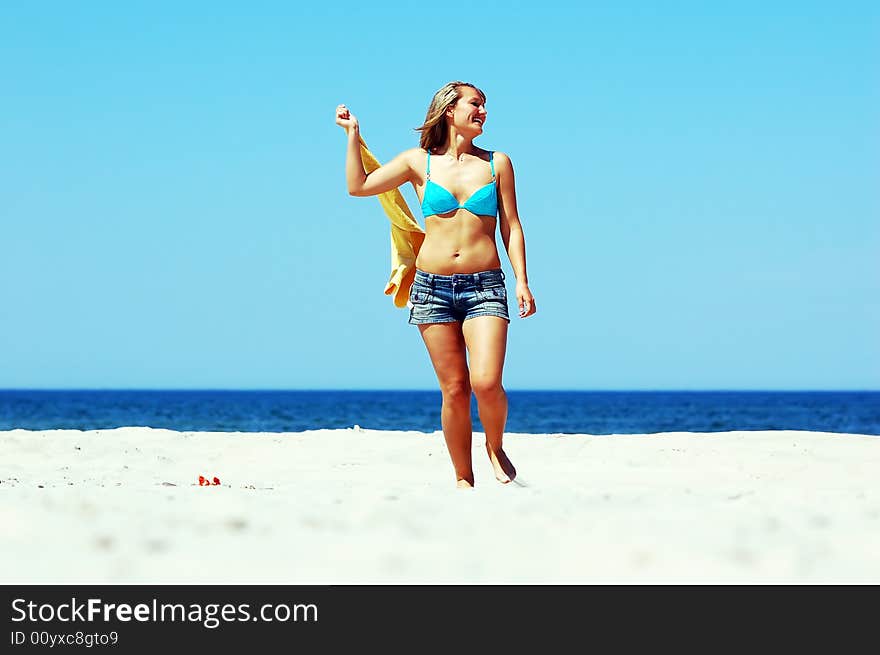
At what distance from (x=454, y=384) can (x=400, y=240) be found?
0.96 meters

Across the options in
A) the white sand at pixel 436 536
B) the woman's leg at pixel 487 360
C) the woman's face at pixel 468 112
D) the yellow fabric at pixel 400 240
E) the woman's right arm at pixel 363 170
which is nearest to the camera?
the white sand at pixel 436 536

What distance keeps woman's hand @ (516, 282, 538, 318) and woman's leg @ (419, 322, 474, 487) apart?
1.08 ft

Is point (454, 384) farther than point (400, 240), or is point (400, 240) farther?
point (400, 240)

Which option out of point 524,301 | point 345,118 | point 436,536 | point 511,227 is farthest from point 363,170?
point 436,536

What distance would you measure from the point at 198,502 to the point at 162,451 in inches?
200

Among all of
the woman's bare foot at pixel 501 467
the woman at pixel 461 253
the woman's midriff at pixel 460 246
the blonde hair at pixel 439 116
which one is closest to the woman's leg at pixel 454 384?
the woman at pixel 461 253

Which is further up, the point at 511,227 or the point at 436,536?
the point at 511,227

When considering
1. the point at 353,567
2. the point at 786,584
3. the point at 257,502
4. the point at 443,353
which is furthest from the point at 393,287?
the point at 786,584

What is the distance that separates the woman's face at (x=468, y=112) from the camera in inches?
206

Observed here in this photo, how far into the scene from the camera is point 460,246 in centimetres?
514

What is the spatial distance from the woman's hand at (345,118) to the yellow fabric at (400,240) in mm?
254

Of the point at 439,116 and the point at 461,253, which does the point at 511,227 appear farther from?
the point at 439,116

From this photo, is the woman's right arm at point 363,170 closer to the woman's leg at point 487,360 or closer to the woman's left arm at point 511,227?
the woman's left arm at point 511,227
